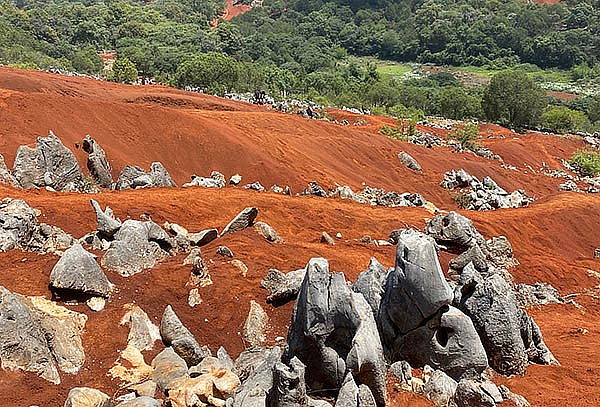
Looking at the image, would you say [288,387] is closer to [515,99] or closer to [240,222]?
[240,222]

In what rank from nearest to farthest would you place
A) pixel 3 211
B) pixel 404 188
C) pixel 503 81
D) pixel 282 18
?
1. pixel 3 211
2. pixel 404 188
3. pixel 503 81
4. pixel 282 18

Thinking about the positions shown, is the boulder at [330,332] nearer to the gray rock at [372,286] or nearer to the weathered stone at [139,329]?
the gray rock at [372,286]

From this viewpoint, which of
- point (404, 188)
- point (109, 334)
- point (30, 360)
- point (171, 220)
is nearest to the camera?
point (30, 360)

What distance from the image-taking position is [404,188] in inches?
1059

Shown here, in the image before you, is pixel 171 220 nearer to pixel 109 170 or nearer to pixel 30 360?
pixel 109 170

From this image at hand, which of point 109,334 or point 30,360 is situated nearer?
point 30,360

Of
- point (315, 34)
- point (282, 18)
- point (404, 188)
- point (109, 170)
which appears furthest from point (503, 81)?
point (282, 18)

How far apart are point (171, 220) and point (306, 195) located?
7.25 m

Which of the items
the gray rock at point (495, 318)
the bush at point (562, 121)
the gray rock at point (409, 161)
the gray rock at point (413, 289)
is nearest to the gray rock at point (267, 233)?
the gray rock at point (413, 289)

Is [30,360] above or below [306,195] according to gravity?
above

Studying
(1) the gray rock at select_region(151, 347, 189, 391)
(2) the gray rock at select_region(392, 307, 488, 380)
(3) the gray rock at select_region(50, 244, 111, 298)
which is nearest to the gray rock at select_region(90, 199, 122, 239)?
(3) the gray rock at select_region(50, 244, 111, 298)

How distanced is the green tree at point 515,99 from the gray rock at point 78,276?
55176 millimetres

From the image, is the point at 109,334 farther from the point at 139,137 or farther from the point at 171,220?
the point at 139,137

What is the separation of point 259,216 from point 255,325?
6.85m
